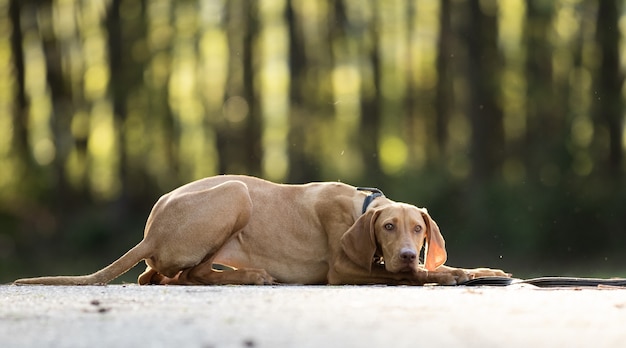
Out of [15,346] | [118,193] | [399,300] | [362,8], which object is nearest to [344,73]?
[362,8]

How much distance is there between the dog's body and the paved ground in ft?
4.95

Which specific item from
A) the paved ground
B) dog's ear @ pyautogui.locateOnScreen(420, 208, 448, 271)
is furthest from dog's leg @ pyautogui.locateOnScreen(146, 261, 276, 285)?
the paved ground

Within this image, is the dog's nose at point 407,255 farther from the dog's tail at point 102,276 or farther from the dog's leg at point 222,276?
the dog's tail at point 102,276

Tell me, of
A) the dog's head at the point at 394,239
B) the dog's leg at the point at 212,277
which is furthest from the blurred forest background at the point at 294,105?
the dog's head at the point at 394,239

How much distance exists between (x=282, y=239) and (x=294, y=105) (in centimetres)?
1888

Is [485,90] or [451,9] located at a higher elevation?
[451,9]

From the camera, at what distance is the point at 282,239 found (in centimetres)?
995

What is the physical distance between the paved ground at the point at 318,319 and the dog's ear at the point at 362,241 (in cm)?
158

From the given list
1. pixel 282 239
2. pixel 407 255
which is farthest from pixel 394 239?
pixel 282 239

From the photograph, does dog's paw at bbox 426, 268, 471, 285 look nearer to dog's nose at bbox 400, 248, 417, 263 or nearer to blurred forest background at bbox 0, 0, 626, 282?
dog's nose at bbox 400, 248, 417, 263

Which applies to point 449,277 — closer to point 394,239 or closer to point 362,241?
point 394,239

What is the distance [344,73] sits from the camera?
29.8 metres

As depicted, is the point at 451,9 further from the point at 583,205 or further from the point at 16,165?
the point at 16,165

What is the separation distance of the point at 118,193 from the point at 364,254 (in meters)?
18.8
